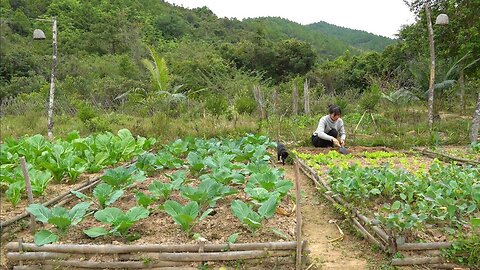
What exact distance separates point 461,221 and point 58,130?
1063 centimetres

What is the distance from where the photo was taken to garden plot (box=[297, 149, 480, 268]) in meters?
2.92

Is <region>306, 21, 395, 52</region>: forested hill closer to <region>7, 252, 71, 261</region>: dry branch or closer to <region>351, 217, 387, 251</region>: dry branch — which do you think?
<region>351, 217, 387, 251</region>: dry branch

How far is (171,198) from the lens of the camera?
411cm

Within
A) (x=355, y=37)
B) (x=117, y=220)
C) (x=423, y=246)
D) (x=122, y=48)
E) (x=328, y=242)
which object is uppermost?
(x=355, y=37)

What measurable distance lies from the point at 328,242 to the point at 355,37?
44.4 m

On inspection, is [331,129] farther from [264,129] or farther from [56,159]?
[56,159]

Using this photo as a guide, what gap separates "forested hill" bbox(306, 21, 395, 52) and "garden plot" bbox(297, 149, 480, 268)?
36933mm

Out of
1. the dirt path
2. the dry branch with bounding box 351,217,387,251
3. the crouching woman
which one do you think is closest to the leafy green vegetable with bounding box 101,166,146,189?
the dirt path

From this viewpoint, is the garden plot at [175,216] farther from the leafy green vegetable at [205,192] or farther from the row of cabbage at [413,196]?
the row of cabbage at [413,196]

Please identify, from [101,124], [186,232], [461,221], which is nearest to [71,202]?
[186,232]

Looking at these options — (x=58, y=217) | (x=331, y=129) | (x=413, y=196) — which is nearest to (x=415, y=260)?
(x=413, y=196)

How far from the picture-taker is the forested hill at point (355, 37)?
4062 cm

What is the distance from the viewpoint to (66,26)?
2664 centimetres

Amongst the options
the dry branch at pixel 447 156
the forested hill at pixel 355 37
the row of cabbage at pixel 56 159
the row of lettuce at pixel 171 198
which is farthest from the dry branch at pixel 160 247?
the forested hill at pixel 355 37
